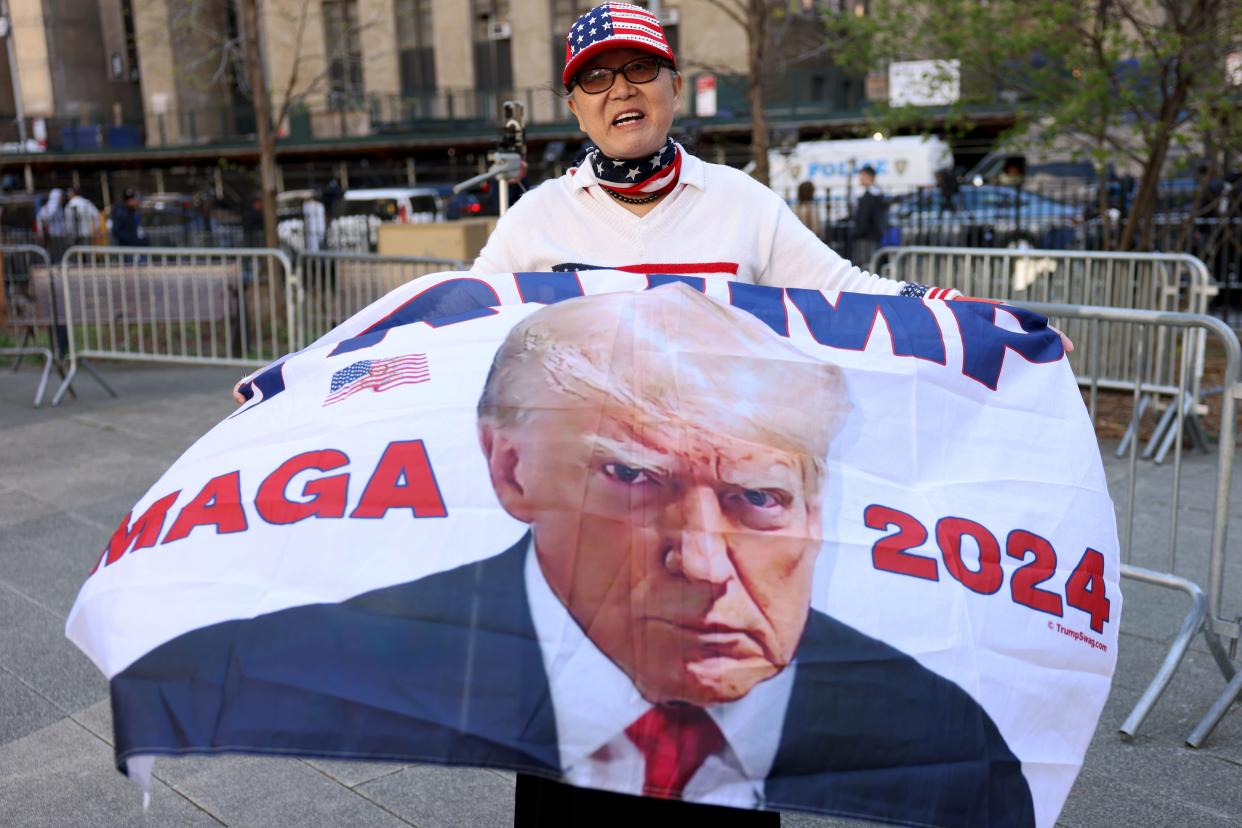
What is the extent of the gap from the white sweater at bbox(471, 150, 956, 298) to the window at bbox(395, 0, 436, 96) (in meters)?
45.2

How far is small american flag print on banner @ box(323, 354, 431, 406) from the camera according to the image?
254cm

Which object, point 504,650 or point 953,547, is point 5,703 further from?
point 953,547

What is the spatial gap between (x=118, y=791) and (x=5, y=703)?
918 millimetres

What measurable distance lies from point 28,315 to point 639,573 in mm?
10421

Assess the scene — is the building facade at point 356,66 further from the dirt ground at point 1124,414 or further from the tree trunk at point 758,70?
the dirt ground at point 1124,414

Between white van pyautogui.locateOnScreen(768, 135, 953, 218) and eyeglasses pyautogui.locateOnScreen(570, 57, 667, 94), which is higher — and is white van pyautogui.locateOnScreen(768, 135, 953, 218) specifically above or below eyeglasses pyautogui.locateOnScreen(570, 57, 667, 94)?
below

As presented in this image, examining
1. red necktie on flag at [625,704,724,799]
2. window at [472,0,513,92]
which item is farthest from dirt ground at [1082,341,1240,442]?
window at [472,0,513,92]

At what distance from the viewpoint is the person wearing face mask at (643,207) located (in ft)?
9.36

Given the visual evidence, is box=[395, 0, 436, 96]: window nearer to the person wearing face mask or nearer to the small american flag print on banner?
the person wearing face mask

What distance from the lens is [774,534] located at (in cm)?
224

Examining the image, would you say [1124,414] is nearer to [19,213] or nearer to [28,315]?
[28,315]

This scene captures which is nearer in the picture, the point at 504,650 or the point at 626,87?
the point at 504,650

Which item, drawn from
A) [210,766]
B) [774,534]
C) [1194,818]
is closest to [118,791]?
[210,766]

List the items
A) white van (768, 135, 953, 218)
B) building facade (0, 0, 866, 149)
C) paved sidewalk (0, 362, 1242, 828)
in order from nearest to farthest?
paved sidewalk (0, 362, 1242, 828)
white van (768, 135, 953, 218)
building facade (0, 0, 866, 149)
